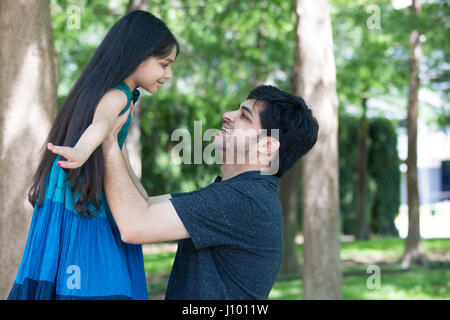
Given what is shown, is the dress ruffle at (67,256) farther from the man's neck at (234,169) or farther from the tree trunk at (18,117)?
the tree trunk at (18,117)

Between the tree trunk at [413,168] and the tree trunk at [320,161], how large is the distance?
16.4 ft

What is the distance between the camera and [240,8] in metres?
8.10

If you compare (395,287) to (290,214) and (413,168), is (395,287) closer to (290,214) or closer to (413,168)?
(290,214)

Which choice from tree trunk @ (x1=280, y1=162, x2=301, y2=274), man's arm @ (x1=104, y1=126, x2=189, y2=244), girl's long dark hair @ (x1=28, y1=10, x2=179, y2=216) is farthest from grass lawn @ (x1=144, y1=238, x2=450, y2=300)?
girl's long dark hair @ (x1=28, y1=10, x2=179, y2=216)

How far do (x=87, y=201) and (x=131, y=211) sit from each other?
149 millimetres

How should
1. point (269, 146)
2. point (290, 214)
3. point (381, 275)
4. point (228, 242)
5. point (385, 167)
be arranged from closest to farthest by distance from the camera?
1. point (228, 242)
2. point (269, 146)
3. point (381, 275)
4. point (290, 214)
5. point (385, 167)

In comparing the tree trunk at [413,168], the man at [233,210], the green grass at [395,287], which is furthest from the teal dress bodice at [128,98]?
the tree trunk at [413,168]

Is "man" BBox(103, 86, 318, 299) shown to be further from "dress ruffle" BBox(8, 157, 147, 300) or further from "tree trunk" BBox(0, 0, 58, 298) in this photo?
Result: "tree trunk" BBox(0, 0, 58, 298)

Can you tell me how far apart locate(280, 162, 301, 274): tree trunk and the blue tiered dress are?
7.28 meters

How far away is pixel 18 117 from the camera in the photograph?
308cm

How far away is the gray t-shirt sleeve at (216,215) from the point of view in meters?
1.89

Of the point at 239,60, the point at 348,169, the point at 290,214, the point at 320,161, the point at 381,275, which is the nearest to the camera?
the point at 320,161

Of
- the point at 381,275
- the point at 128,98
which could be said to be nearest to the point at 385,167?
the point at 381,275
